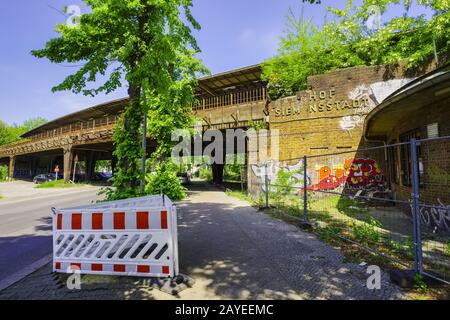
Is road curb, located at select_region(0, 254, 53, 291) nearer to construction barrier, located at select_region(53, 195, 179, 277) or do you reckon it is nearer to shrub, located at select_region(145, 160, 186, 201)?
construction barrier, located at select_region(53, 195, 179, 277)

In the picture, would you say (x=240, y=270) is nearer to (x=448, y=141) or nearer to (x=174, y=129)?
(x=448, y=141)

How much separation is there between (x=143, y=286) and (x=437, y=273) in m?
4.21

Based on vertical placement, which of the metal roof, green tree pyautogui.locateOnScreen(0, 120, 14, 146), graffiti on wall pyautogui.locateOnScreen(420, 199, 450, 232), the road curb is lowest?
the road curb

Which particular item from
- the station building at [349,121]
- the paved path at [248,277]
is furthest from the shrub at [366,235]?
the station building at [349,121]

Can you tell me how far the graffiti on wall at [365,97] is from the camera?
→ 13523mm

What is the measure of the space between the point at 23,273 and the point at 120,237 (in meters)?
1.97

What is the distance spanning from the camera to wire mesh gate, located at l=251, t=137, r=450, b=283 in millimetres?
4496

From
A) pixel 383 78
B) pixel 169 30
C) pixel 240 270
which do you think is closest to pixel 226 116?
pixel 383 78

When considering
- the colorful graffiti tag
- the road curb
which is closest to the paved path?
the road curb

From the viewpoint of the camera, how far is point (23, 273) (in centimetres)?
458

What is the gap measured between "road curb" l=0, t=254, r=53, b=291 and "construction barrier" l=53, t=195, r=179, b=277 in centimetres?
52

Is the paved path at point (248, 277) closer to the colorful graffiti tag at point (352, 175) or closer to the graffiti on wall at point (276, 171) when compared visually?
the colorful graffiti tag at point (352, 175)

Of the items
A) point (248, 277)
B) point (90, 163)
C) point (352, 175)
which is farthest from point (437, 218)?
point (90, 163)

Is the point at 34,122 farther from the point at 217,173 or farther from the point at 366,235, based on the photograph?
the point at 366,235
